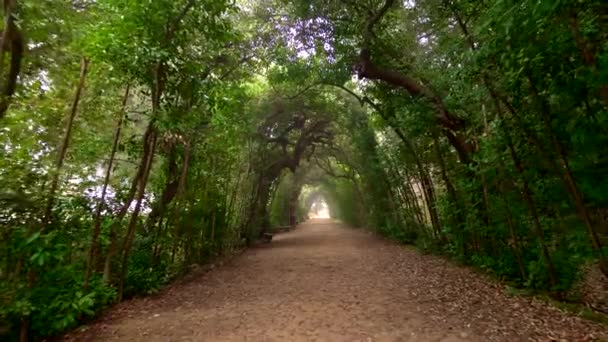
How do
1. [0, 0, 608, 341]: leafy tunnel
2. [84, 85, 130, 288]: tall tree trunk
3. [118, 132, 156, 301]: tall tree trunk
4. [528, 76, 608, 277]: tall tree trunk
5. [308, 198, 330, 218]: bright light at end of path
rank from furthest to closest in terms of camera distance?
1. [308, 198, 330, 218]: bright light at end of path
2. [118, 132, 156, 301]: tall tree trunk
3. [84, 85, 130, 288]: tall tree trunk
4. [528, 76, 608, 277]: tall tree trunk
5. [0, 0, 608, 341]: leafy tunnel

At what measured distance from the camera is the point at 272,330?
382 centimetres

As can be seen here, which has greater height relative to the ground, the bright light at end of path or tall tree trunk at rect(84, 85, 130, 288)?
the bright light at end of path

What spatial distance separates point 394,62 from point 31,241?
674 cm

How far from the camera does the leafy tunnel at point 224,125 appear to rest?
3.37 metres

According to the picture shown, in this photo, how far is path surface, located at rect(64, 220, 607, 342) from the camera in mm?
3627

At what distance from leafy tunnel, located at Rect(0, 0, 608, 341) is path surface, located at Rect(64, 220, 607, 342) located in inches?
16.9

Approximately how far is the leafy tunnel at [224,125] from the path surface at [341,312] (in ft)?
1.41

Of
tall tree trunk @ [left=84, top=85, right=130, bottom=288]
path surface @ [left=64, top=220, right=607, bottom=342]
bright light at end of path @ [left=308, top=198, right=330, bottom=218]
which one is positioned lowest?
path surface @ [left=64, top=220, right=607, bottom=342]

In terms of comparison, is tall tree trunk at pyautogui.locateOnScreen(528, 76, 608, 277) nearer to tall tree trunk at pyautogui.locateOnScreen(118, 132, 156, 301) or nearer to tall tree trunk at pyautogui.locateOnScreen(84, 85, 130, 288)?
tall tree trunk at pyautogui.locateOnScreen(118, 132, 156, 301)

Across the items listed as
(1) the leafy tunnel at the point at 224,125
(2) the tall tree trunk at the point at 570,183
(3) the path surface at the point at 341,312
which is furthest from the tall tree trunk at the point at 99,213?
(2) the tall tree trunk at the point at 570,183

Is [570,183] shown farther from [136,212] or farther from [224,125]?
[136,212]

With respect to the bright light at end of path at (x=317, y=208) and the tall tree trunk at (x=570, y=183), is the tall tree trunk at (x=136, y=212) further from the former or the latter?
the bright light at end of path at (x=317, y=208)

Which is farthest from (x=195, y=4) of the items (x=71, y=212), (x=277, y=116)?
(x=277, y=116)

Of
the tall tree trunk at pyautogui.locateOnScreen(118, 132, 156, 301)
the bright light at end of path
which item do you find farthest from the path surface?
the bright light at end of path
